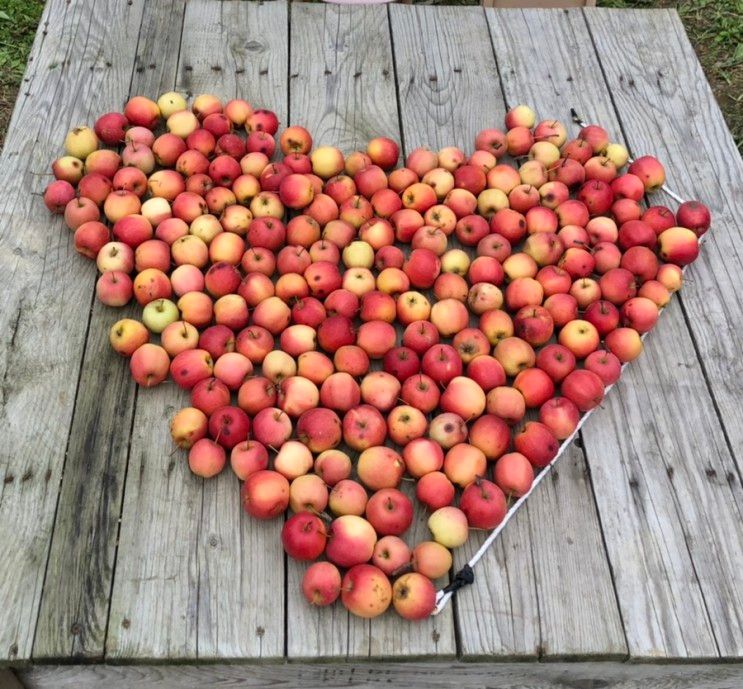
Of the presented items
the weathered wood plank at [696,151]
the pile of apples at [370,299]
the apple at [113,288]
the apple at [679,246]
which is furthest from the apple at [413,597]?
the apple at [679,246]

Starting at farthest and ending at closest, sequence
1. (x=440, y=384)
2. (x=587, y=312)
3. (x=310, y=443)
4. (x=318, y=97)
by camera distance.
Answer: (x=318, y=97) → (x=587, y=312) → (x=440, y=384) → (x=310, y=443)

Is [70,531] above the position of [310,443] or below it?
below

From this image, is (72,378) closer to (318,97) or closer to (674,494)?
(318,97)

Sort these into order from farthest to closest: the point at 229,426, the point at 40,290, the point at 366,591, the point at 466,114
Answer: the point at 466,114 < the point at 40,290 < the point at 229,426 < the point at 366,591

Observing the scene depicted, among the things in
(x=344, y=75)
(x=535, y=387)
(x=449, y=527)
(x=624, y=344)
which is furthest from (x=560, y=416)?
(x=344, y=75)

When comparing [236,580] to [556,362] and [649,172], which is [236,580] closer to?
[556,362]

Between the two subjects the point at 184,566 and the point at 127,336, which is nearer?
the point at 184,566

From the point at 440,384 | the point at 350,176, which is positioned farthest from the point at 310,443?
the point at 350,176
